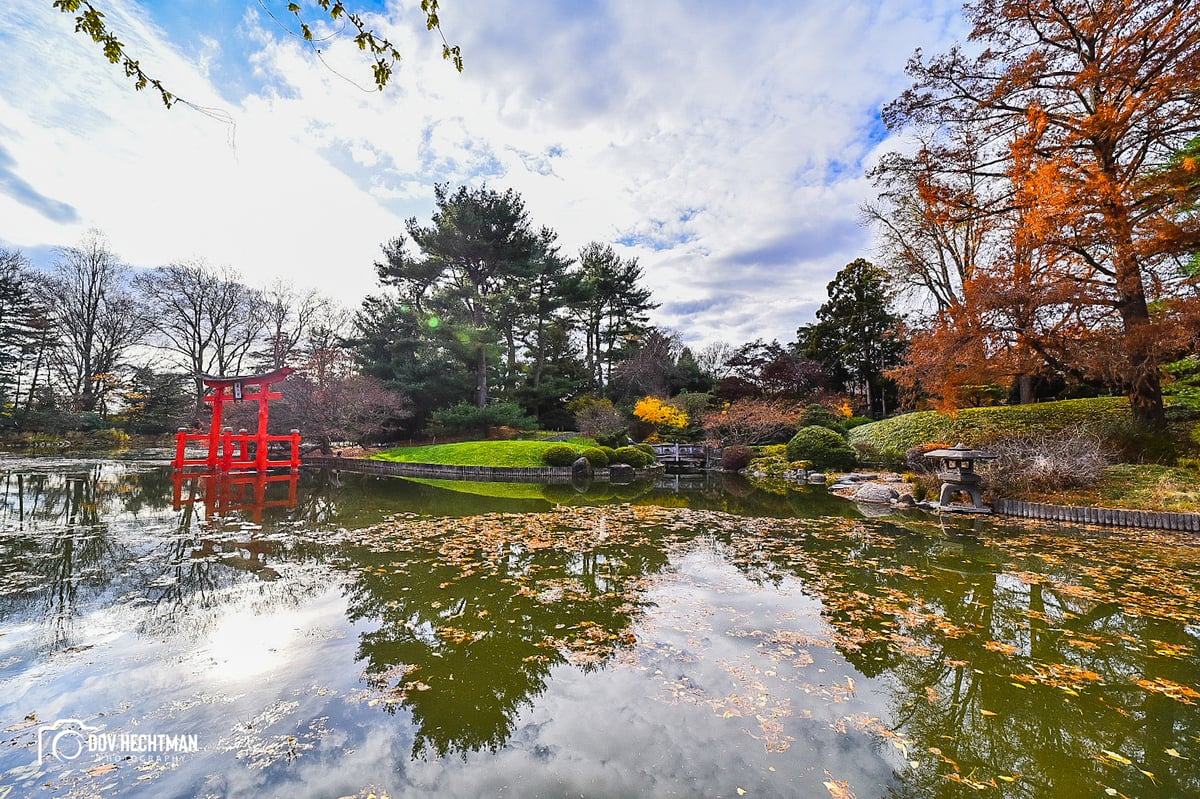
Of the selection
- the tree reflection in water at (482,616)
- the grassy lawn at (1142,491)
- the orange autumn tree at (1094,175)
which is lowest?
the tree reflection in water at (482,616)

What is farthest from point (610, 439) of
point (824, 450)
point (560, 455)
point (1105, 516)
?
point (1105, 516)

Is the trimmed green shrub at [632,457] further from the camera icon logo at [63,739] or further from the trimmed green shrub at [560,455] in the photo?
the camera icon logo at [63,739]

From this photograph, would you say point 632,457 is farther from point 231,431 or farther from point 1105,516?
point 231,431

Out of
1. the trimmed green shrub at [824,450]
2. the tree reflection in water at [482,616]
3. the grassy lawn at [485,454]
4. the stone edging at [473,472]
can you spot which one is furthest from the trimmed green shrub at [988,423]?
the tree reflection in water at [482,616]

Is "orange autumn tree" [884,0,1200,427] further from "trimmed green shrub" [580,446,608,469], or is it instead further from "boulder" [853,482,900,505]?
"trimmed green shrub" [580,446,608,469]

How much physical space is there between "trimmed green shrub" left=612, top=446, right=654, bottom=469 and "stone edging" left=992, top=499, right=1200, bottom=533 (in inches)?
384

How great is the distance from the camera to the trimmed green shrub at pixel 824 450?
14375 mm

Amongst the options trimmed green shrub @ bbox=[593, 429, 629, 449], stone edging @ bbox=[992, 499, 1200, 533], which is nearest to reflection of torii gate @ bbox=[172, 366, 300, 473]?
trimmed green shrub @ bbox=[593, 429, 629, 449]

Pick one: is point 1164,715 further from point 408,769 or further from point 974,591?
point 408,769

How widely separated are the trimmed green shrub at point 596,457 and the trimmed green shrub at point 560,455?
1.02 ft

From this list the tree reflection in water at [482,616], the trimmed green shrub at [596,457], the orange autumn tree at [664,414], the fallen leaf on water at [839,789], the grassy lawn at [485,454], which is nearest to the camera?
the fallen leaf on water at [839,789]

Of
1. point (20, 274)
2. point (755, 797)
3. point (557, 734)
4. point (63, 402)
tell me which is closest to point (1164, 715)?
point (755, 797)

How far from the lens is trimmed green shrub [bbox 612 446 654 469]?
52.5 feet

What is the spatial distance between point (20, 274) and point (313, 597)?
1313 inches
